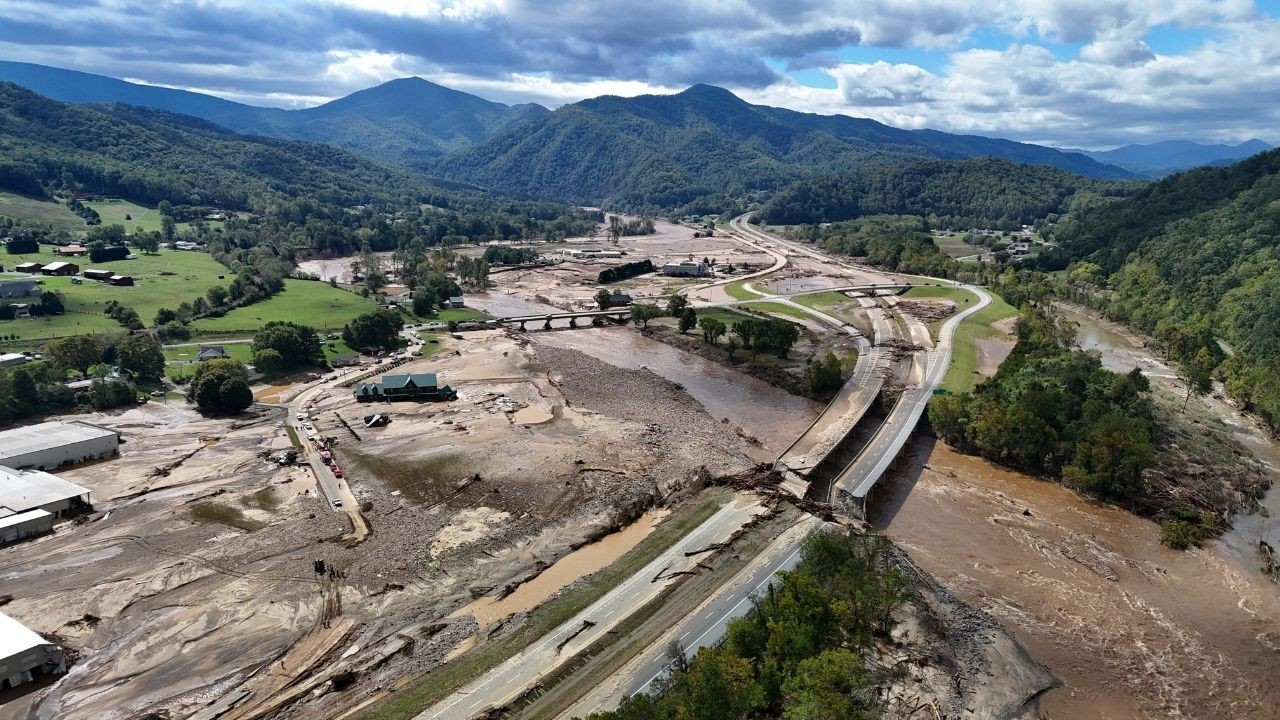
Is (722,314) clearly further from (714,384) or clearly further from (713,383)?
(714,384)

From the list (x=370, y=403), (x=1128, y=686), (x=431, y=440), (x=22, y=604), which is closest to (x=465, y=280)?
(x=370, y=403)

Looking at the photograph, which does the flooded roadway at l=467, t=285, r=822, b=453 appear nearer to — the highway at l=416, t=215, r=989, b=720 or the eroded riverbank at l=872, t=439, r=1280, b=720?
the highway at l=416, t=215, r=989, b=720

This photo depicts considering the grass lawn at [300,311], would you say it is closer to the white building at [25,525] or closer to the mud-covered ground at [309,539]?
the mud-covered ground at [309,539]

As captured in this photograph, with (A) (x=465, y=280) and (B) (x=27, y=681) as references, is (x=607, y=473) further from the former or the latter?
(A) (x=465, y=280)

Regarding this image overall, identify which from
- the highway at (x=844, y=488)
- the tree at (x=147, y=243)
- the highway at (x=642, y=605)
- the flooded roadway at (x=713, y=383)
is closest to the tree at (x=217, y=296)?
the flooded roadway at (x=713, y=383)

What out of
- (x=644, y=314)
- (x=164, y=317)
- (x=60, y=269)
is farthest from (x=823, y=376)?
(x=60, y=269)

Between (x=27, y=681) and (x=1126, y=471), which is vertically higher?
(x=1126, y=471)

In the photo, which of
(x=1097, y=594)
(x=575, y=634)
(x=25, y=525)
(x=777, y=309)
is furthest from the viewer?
(x=777, y=309)
